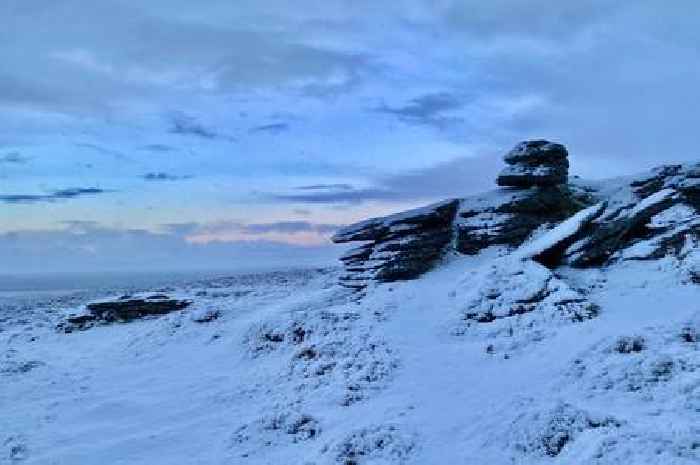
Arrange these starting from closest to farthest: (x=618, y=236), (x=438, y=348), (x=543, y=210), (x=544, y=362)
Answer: (x=544, y=362), (x=438, y=348), (x=618, y=236), (x=543, y=210)

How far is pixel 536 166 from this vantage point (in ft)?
109

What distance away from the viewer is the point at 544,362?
17609 millimetres

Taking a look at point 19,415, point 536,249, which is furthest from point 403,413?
point 19,415

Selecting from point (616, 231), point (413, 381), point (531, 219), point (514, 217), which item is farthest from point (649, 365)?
point (514, 217)

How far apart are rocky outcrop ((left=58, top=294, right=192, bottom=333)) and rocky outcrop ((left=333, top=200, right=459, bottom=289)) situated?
36.4 feet

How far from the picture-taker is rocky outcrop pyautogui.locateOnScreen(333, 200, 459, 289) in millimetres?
30609

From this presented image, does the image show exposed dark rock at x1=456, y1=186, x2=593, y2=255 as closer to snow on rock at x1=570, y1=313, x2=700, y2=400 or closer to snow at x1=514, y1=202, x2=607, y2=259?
snow at x1=514, y1=202, x2=607, y2=259

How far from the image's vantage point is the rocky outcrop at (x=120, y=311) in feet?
119

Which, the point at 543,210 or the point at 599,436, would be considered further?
the point at 543,210

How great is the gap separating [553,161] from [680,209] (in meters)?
8.65

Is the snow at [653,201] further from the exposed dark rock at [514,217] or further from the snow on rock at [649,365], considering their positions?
the snow on rock at [649,365]

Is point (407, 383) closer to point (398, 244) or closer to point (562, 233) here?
point (562, 233)

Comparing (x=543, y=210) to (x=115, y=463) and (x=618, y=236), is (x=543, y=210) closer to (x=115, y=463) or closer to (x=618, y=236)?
(x=618, y=236)

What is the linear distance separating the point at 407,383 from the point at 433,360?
166cm
